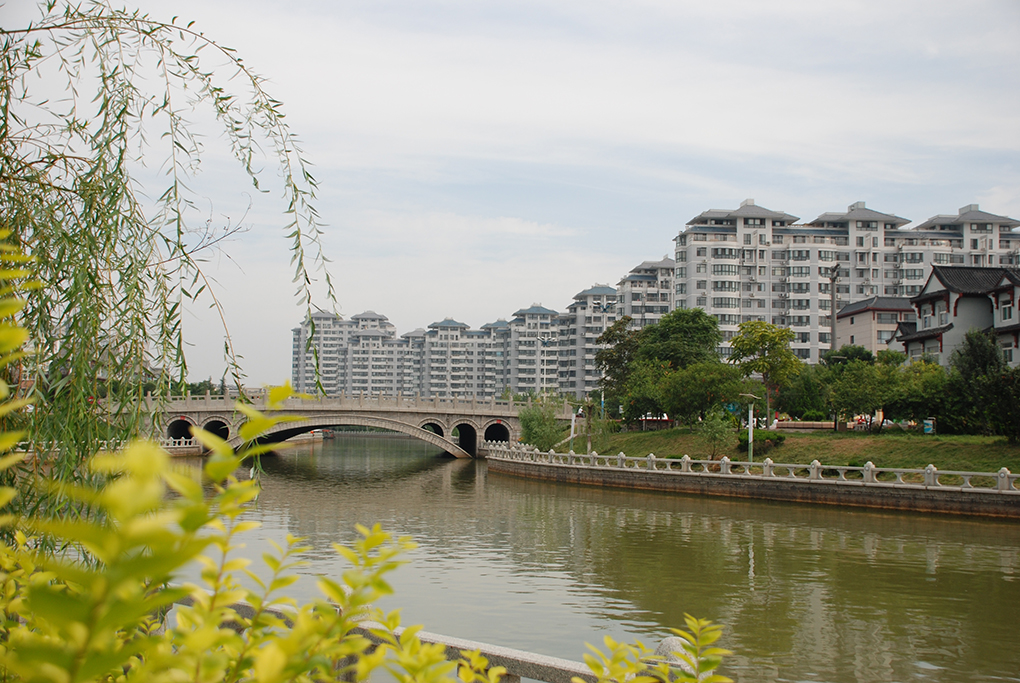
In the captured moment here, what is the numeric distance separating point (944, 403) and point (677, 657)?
103 feet

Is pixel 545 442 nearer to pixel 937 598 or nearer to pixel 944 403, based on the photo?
pixel 944 403

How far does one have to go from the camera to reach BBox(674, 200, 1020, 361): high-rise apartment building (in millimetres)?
74375

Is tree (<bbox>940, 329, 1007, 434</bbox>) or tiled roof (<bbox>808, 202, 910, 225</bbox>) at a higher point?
tiled roof (<bbox>808, 202, 910, 225</bbox>)

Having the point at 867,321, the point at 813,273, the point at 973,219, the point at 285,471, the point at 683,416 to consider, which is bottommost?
the point at 285,471

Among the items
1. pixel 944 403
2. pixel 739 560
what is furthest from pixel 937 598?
pixel 944 403

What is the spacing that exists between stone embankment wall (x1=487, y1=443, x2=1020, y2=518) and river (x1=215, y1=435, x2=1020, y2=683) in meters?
0.56

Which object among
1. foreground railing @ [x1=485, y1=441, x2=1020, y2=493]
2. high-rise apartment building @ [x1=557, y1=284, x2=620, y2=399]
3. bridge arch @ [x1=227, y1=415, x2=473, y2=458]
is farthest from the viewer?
high-rise apartment building @ [x1=557, y1=284, x2=620, y2=399]

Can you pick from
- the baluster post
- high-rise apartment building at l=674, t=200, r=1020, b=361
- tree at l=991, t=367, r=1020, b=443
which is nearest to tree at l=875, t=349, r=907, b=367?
tree at l=991, t=367, r=1020, b=443

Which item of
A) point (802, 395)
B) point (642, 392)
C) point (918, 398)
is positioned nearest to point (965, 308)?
point (802, 395)

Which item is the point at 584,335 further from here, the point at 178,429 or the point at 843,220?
the point at 178,429

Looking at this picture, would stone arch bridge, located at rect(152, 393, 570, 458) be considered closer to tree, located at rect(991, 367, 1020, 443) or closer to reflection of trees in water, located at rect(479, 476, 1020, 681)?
reflection of trees in water, located at rect(479, 476, 1020, 681)

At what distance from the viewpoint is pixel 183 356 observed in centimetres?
499

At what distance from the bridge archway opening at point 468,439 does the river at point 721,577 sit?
88.2 ft

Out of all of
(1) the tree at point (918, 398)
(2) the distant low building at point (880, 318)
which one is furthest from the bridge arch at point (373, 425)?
(2) the distant low building at point (880, 318)
